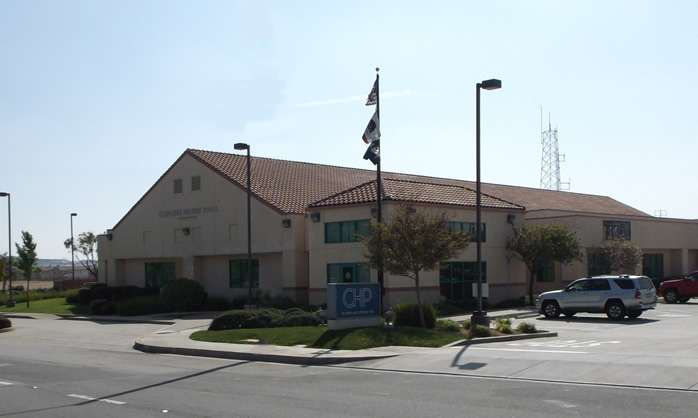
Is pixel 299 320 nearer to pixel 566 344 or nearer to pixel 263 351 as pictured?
pixel 263 351

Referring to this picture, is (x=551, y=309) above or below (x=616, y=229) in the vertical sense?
below

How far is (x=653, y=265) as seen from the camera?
4809cm

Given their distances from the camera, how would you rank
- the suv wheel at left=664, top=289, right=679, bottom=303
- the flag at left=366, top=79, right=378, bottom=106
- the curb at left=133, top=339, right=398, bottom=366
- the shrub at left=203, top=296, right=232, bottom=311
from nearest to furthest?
1. the curb at left=133, top=339, right=398, bottom=366
2. the flag at left=366, top=79, right=378, bottom=106
3. the suv wheel at left=664, top=289, right=679, bottom=303
4. the shrub at left=203, top=296, right=232, bottom=311

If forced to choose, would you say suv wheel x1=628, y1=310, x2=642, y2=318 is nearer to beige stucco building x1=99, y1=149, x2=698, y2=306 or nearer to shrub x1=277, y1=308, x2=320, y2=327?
beige stucco building x1=99, y1=149, x2=698, y2=306

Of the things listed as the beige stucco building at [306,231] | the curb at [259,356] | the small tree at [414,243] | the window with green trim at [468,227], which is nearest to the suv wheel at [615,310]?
the beige stucco building at [306,231]

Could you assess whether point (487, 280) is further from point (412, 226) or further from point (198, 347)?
point (198, 347)

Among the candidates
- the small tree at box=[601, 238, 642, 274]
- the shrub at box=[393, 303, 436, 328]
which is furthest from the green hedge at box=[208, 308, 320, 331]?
the small tree at box=[601, 238, 642, 274]

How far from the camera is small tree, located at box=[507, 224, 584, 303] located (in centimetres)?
Answer: 3412

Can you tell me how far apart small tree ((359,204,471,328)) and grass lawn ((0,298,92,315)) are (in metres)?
22.9

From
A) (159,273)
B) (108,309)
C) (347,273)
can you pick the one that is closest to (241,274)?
(108,309)

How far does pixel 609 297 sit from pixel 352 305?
1132 centimetres

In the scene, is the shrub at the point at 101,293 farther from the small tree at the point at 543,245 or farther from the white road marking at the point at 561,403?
the white road marking at the point at 561,403

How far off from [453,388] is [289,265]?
23559mm

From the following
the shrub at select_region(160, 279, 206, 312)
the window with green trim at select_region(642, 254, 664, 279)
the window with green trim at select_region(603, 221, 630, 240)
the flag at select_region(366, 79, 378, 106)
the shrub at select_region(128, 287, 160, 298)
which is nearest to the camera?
the flag at select_region(366, 79, 378, 106)
